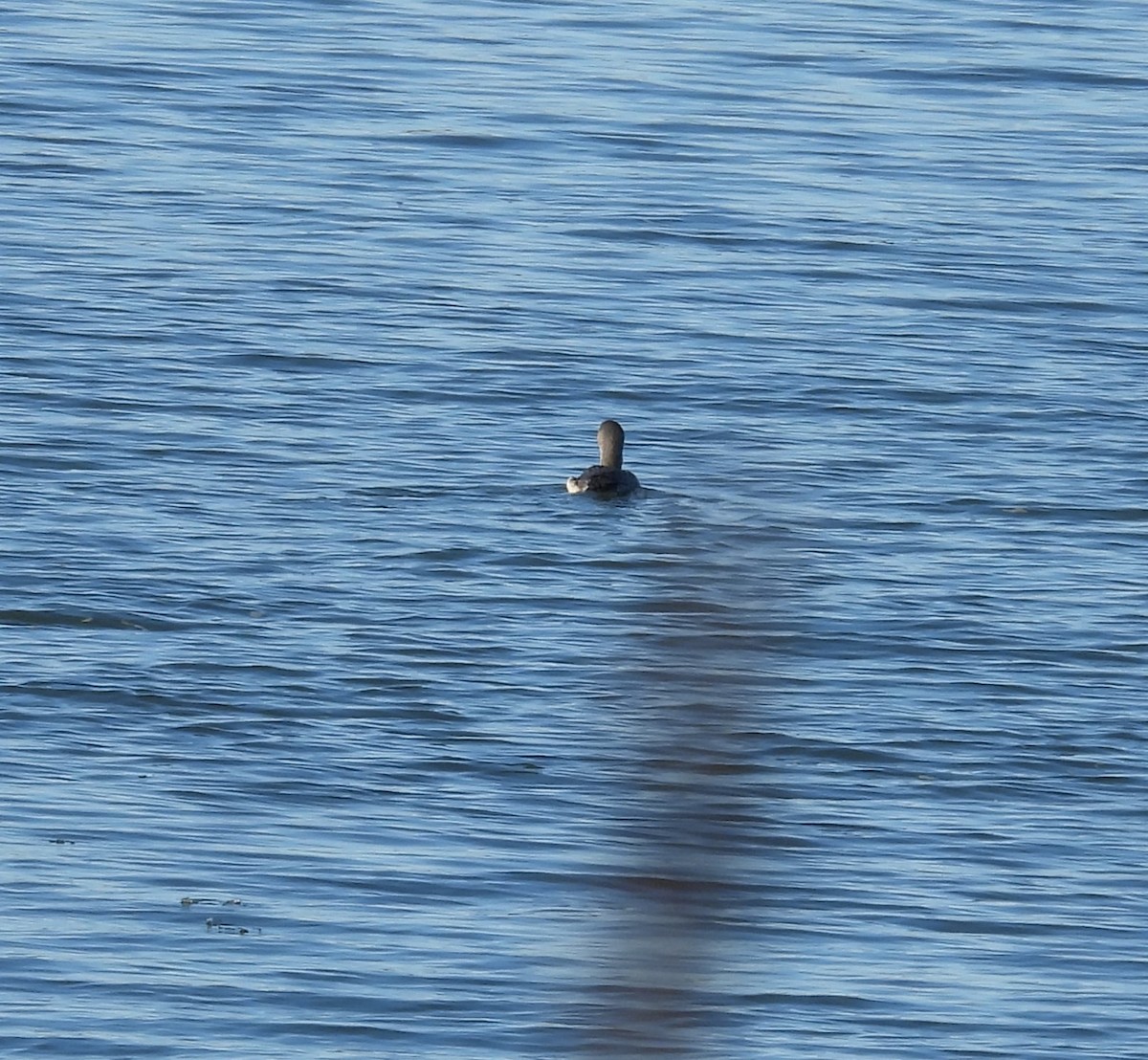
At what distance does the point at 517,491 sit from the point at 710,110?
1264 centimetres

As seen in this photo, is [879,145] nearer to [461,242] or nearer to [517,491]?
[461,242]

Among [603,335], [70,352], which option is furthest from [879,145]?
[70,352]

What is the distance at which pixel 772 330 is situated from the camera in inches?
787

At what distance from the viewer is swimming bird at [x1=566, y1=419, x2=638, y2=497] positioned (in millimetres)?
15547

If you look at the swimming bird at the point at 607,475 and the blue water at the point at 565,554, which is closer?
the blue water at the point at 565,554

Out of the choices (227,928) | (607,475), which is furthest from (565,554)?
(227,928)

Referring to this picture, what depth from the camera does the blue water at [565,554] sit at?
8844mm

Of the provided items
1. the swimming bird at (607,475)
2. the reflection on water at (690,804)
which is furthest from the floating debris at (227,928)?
the reflection on water at (690,804)

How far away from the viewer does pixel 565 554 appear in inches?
590

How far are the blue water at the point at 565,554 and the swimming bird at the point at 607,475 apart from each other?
143mm

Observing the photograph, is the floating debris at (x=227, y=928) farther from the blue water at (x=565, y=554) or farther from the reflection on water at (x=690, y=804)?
the reflection on water at (x=690, y=804)

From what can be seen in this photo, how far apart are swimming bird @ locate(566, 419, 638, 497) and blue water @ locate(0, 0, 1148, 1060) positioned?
0.14 meters

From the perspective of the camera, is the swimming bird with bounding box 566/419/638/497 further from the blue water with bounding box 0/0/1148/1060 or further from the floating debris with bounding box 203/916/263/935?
the floating debris with bounding box 203/916/263/935

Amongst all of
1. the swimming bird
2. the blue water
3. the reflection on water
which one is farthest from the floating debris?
the reflection on water
